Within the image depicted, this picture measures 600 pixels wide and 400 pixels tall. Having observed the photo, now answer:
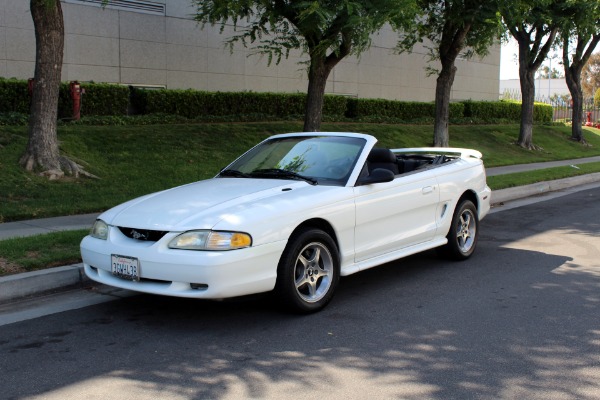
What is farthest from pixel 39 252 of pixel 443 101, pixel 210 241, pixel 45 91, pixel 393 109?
pixel 393 109

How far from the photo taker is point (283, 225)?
5211 millimetres

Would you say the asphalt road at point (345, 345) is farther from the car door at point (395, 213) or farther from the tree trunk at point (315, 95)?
the tree trunk at point (315, 95)

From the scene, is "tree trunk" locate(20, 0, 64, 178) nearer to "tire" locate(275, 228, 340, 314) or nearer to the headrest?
the headrest

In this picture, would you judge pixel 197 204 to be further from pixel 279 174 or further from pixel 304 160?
pixel 304 160

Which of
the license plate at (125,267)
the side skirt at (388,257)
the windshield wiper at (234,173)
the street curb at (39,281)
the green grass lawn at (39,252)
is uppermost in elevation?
the windshield wiper at (234,173)

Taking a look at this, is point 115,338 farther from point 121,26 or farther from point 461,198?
point 121,26

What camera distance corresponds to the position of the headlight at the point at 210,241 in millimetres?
4930

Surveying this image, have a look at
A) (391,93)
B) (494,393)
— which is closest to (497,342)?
(494,393)

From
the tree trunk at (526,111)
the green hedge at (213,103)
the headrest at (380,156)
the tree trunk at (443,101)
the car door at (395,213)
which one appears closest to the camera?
the car door at (395,213)

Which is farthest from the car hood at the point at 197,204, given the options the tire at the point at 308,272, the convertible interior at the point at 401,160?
the convertible interior at the point at 401,160

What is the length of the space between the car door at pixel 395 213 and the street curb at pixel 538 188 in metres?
6.45

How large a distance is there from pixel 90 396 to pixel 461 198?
5.02m

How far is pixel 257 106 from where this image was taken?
1978 centimetres

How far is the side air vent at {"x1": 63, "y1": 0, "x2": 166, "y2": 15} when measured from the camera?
59.0ft
